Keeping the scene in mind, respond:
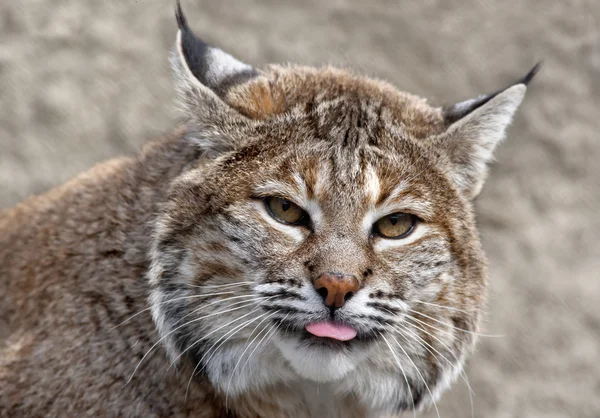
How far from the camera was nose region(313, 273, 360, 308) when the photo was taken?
3.20 meters

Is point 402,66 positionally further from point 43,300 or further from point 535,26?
point 43,300

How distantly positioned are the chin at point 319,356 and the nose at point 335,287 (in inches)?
9.2

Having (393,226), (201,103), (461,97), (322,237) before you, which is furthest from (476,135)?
(461,97)

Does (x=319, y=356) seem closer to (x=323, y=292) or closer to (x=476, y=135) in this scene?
(x=323, y=292)

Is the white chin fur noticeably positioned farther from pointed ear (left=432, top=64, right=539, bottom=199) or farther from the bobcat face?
pointed ear (left=432, top=64, right=539, bottom=199)

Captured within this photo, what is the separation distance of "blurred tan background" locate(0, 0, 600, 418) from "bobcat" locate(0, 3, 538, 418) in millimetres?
2529

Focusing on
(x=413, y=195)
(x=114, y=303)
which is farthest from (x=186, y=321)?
(x=413, y=195)

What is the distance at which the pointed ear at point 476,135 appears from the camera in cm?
375

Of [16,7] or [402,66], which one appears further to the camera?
[402,66]

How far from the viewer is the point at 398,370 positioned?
12.4 ft

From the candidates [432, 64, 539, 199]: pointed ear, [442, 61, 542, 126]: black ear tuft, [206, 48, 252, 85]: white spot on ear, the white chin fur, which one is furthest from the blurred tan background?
the white chin fur

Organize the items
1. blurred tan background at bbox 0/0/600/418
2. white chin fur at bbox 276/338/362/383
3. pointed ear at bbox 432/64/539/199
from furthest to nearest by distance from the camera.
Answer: blurred tan background at bbox 0/0/600/418, pointed ear at bbox 432/64/539/199, white chin fur at bbox 276/338/362/383

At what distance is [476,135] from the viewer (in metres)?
3.80

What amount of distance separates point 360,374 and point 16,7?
15.9 ft
